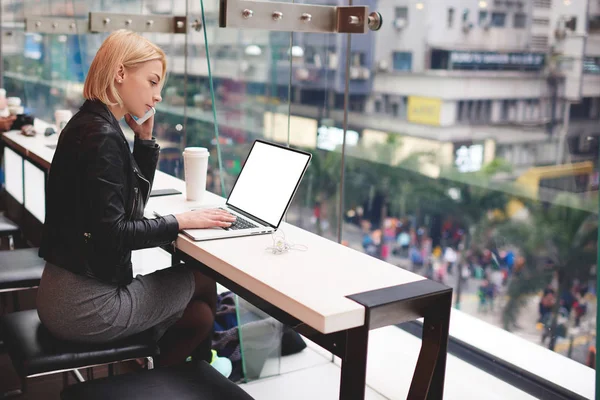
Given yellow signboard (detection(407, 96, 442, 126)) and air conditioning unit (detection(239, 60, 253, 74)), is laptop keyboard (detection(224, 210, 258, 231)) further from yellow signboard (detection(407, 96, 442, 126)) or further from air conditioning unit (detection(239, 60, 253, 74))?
yellow signboard (detection(407, 96, 442, 126))

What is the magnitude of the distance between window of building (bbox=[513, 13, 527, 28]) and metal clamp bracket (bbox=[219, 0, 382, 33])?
2.39 metres

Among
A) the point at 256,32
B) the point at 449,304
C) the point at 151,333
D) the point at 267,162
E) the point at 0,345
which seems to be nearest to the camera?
the point at 449,304

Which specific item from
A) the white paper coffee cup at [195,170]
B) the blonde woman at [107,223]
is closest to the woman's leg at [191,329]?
the blonde woman at [107,223]

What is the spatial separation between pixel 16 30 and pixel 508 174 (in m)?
5.73

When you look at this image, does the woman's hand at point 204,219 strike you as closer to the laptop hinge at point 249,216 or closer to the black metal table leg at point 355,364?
the laptop hinge at point 249,216

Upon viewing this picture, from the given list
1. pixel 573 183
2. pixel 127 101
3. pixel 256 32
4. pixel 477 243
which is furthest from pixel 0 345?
pixel 477 243

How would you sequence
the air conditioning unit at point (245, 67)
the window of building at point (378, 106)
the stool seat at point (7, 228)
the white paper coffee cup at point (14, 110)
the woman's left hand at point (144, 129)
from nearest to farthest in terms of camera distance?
the woman's left hand at point (144, 129), the stool seat at point (7, 228), the air conditioning unit at point (245, 67), the white paper coffee cup at point (14, 110), the window of building at point (378, 106)

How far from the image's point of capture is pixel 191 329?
80.6 inches

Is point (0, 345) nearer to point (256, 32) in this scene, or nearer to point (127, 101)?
point (127, 101)

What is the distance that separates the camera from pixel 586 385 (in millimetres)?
2596

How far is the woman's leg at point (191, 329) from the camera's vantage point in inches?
80.0

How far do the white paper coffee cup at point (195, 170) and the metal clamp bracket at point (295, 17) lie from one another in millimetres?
438

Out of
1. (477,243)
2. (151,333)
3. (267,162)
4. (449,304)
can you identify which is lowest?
(477,243)

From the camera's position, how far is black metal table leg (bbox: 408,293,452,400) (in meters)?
1.55
